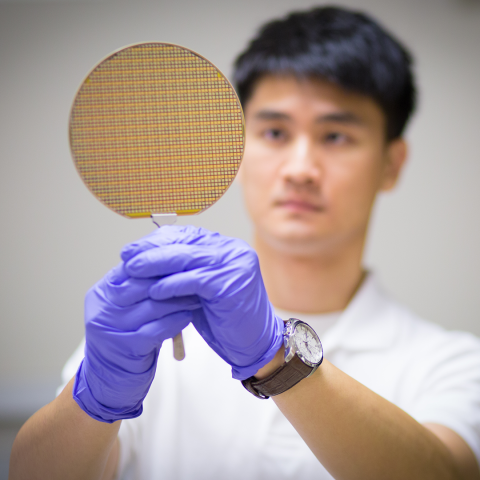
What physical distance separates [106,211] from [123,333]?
1.60 metres

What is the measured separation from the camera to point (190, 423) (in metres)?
1.36

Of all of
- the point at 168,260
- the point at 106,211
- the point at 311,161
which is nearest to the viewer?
the point at 168,260

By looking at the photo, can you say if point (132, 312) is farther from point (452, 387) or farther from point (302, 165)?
point (452, 387)

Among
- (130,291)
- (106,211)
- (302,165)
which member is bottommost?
(106,211)

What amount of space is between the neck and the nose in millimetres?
278

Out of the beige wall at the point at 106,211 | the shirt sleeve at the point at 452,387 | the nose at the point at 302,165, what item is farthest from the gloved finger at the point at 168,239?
the beige wall at the point at 106,211

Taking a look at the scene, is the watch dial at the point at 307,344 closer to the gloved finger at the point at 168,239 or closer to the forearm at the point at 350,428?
the forearm at the point at 350,428

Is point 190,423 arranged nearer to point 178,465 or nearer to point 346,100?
point 178,465

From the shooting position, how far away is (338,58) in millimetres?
1364

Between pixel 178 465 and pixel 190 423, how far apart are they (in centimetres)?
13

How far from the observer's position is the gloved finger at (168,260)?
2.40ft

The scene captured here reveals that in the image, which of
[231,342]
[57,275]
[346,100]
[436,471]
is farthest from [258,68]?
[57,275]

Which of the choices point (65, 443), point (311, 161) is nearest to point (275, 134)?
point (311, 161)

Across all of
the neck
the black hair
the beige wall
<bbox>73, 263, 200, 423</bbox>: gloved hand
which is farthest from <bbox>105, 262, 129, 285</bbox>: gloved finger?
the beige wall
